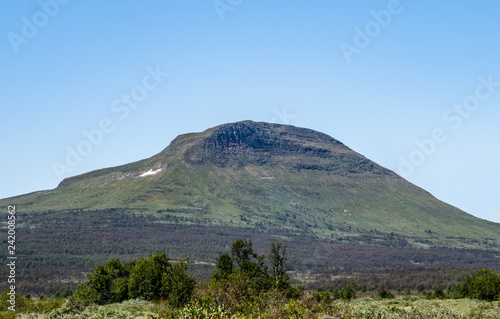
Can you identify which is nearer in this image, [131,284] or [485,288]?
[131,284]

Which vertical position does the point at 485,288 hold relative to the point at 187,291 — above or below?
below

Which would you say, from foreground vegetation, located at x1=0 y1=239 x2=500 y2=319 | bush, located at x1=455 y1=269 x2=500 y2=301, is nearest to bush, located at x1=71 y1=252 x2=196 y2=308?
foreground vegetation, located at x1=0 y1=239 x2=500 y2=319

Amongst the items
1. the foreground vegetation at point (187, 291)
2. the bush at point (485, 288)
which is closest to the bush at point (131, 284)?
the foreground vegetation at point (187, 291)

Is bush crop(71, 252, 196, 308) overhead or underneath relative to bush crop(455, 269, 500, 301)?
overhead

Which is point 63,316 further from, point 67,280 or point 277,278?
point 67,280

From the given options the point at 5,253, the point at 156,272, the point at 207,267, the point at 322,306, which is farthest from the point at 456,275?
the point at 5,253

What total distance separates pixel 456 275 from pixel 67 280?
128930 mm

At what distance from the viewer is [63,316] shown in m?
40.4

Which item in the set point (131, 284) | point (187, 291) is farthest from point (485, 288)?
point (131, 284)

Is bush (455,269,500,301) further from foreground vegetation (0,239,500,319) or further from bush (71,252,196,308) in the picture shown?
bush (71,252,196,308)

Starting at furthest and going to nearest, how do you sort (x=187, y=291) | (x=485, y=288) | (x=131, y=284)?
(x=485, y=288) < (x=131, y=284) < (x=187, y=291)

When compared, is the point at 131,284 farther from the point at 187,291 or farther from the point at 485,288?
the point at 485,288

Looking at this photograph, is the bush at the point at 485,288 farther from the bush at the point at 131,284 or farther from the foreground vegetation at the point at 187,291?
the bush at the point at 131,284

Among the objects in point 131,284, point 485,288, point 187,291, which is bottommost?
point 485,288
